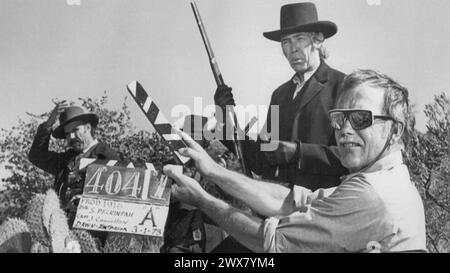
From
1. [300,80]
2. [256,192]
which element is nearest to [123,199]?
[256,192]

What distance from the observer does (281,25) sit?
7.95 m

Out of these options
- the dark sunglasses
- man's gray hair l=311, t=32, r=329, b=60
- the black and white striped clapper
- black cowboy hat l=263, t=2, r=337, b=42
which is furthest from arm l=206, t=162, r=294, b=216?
black cowboy hat l=263, t=2, r=337, b=42

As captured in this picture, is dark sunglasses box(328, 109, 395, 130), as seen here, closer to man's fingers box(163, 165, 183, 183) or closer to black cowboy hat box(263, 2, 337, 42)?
black cowboy hat box(263, 2, 337, 42)

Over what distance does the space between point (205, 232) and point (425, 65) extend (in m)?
3.08

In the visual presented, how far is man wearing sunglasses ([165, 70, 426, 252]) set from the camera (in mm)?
7043

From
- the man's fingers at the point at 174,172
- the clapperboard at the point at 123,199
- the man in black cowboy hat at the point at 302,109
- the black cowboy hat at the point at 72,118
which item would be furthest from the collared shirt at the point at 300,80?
the black cowboy hat at the point at 72,118

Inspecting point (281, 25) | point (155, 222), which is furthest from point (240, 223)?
point (281, 25)

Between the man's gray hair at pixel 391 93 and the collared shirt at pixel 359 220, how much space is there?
384mm

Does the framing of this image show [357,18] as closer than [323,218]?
No

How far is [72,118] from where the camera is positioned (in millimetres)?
8156

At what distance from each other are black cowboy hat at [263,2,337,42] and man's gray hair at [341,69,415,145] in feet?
1.97

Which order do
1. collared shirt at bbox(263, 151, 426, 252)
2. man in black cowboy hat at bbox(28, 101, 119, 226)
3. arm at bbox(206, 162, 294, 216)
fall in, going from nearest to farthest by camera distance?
collared shirt at bbox(263, 151, 426, 252), arm at bbox(206, 162, 294, 216), man in black cowboy hat at bbox(28, 101, 119, 226)

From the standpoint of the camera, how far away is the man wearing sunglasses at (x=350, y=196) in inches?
277

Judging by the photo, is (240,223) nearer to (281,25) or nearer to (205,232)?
(205,232)
